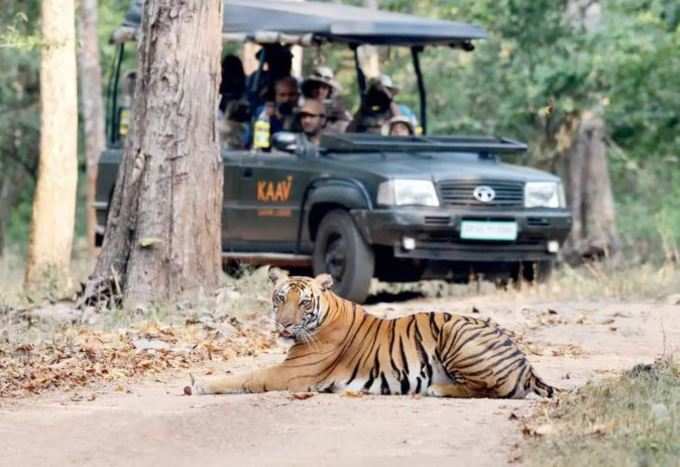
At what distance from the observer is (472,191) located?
16062 mm

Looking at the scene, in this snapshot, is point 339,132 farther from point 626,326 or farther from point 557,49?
point 557,49

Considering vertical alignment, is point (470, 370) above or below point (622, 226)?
above

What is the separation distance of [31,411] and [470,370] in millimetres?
2265

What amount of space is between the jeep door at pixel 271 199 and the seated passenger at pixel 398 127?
1299 millimetres

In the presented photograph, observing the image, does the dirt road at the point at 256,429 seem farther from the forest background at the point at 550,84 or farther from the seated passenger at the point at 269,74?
the forest background at the point at 550,84

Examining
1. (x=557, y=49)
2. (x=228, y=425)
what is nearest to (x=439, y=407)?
(x=228, y=425)

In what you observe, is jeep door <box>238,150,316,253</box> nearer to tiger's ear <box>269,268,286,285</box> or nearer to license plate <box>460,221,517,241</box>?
license plate <box>460,221,517,241</box>

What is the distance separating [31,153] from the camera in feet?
117

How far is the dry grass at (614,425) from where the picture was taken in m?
7.38

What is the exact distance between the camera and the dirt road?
26.1ft

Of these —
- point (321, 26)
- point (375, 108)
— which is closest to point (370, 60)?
point (375, 108)

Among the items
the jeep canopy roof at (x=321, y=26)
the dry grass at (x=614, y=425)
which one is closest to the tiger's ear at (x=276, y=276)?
the dry grass at (x=614, y=425)

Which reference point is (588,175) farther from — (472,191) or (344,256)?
(344,256)

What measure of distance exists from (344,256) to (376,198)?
0.62 metres
